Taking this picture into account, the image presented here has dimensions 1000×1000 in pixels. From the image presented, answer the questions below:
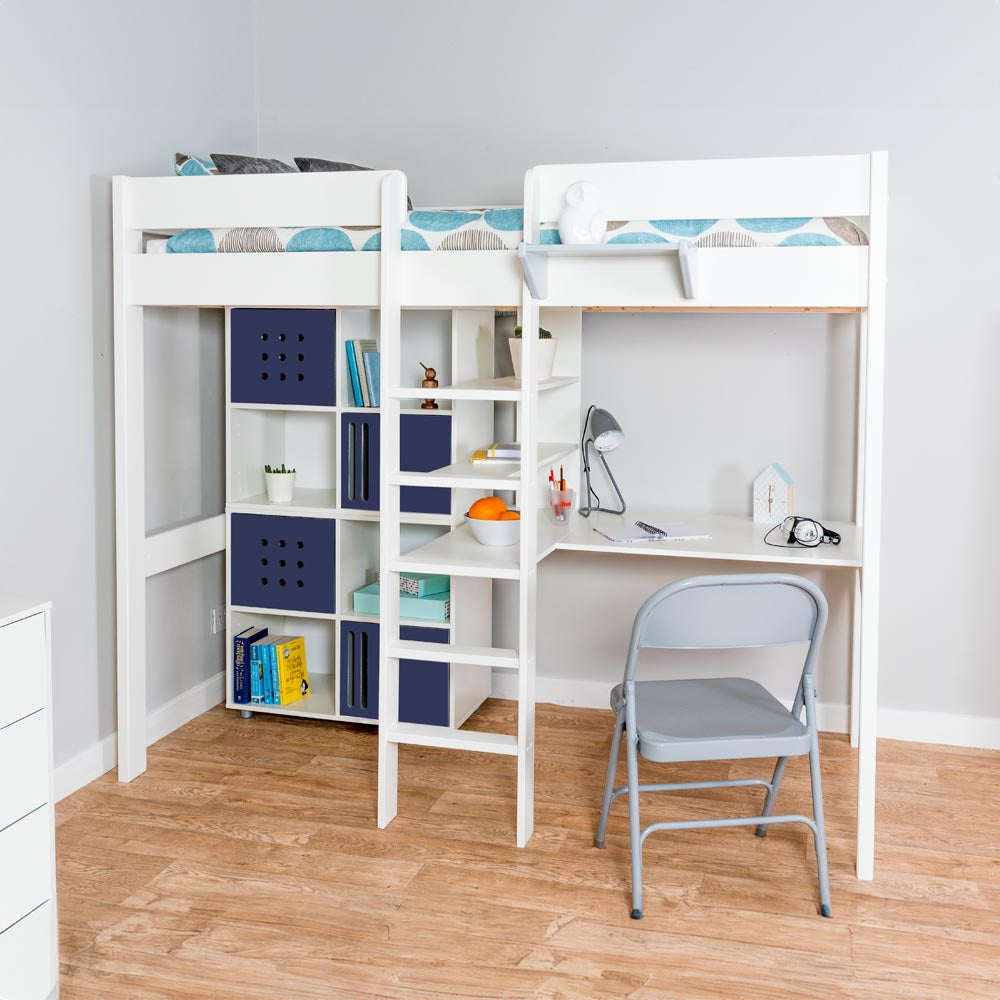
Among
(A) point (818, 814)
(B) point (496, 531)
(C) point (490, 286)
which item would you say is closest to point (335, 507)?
(B) point (496, 531)

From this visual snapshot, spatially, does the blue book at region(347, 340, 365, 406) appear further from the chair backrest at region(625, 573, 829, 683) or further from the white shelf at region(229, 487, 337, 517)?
the chair backrest at region(625, 573, 829, 683)

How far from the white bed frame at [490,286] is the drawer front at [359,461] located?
611 millimetres

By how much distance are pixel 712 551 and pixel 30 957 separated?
78.0 inches

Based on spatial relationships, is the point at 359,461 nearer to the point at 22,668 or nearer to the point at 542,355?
the point at 542,355

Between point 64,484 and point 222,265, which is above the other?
point 222,265

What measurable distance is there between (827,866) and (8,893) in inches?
73.0

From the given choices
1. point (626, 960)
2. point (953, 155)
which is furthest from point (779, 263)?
point (626, 960)

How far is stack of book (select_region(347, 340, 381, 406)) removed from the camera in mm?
3783

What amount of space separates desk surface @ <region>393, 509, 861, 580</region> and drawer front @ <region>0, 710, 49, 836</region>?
3.61ft

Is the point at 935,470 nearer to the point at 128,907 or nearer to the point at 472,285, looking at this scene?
the point at 472,285

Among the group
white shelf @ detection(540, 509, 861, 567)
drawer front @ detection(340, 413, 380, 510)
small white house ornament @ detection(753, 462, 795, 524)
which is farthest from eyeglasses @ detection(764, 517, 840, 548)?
drawer front @ detection(340, 413, 380, 510)

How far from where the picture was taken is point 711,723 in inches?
106

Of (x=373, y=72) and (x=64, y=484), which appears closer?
(x=64, y=484)

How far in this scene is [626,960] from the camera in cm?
243
